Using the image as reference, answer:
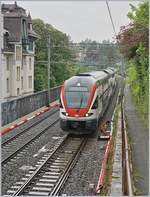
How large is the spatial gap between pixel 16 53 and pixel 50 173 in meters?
30.7

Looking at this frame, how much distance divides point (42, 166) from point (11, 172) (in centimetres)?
101

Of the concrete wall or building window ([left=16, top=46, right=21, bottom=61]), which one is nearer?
the concrete wall

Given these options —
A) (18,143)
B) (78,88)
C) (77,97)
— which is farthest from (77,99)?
(18,143)

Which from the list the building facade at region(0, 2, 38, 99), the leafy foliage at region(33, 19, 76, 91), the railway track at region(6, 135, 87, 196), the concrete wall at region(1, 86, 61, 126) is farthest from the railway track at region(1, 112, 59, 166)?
the leafy foliage at region(33, 19, 76, 91)

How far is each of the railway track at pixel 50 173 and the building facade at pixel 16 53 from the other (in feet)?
77.5

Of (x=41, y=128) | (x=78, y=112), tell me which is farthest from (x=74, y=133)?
(x=41, y=128)

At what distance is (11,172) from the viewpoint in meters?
12.5

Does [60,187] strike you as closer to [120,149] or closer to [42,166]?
[42,166]

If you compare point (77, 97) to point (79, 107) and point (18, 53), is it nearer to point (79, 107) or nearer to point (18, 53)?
point (79, 107)

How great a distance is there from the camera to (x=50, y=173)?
1243 cm

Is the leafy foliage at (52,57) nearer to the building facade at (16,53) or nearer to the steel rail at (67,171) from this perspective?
the building facade at (16,53)

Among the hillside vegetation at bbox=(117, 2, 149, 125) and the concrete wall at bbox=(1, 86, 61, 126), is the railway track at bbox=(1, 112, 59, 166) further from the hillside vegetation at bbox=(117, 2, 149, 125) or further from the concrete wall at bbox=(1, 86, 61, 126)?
the hillside vegetation at bbox=(117, 2, 149, 125)

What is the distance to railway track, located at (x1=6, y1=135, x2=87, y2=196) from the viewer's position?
35.3ft

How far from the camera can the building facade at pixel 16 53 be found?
4034 cm
